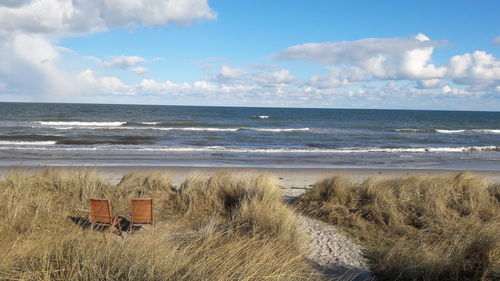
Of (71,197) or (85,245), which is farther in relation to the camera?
(71,197)

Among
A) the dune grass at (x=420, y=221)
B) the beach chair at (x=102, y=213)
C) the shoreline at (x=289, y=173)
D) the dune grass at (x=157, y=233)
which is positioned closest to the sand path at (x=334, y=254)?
the dune grass at (x=420, y=221)

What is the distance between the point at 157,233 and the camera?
5285mm

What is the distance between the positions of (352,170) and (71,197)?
11383mm

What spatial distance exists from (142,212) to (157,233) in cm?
212

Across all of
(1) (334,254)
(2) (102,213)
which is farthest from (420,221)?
(2) (102,213)

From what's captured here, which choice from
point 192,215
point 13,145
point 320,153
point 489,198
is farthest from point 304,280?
point 13,145

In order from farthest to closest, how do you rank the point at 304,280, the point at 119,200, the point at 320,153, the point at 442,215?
the point at 320,153, the point at 119,200, the point at 442,215, the point at 304,280

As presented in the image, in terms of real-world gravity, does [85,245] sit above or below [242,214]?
above

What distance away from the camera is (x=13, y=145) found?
24.5m

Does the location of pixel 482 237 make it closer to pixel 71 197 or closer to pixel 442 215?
pixel 442 215

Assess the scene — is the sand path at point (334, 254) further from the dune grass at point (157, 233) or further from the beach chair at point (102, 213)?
the beach chair at point (102, 213)

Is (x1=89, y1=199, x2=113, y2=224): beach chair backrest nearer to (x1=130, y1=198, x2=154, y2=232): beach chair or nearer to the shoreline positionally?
(x1=130, y1=198, x2=154, y2=232): beach chair

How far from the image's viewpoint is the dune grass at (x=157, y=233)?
12.7 ft

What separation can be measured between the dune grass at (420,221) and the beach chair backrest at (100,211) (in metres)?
4.15
